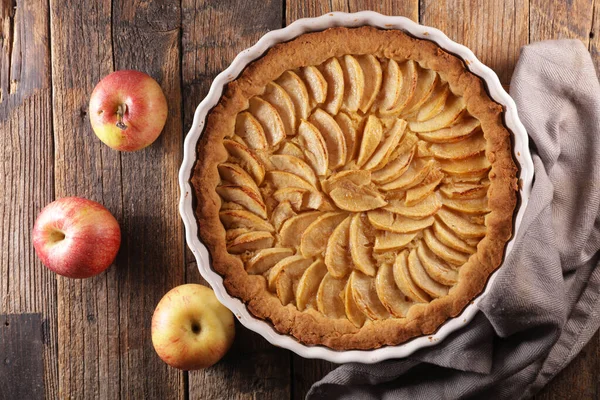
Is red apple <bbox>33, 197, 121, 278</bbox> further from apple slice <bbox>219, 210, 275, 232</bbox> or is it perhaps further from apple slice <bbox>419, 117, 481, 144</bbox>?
apple slice <bbox>419, 117, 481, 144</bbox>

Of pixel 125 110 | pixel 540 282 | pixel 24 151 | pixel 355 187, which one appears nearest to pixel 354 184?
pixel 355 187

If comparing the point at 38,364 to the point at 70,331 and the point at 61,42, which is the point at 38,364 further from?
the point at 61,42

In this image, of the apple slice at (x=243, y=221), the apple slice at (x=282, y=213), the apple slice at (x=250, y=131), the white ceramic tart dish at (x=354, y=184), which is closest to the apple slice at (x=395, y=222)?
the white ceramic tart dish at (x=354, y=184)

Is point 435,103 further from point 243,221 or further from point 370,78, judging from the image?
point 243,221

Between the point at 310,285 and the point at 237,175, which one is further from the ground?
the point at 237,175

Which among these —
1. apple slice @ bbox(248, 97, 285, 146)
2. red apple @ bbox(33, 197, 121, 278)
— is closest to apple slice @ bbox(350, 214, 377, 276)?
apple slice @ bbox(248, 97, 285, 146)

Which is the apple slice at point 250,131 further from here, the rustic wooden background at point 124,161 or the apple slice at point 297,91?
the rustic wooden background at point 124,161
